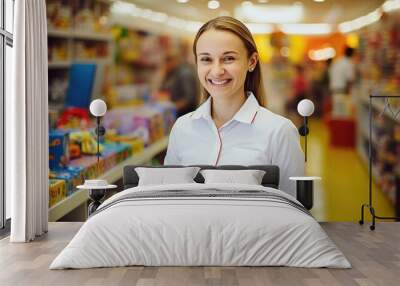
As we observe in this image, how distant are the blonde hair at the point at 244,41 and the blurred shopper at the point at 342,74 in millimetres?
1108

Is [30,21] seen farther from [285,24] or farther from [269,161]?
[285,24]

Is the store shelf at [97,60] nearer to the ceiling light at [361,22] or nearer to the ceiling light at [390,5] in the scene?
the ceiling light at [361,22]

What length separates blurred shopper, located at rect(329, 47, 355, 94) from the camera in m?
7.12

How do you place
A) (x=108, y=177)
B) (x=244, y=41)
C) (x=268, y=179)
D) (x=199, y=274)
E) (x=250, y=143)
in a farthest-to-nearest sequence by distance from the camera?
(x=108, y=177), (x=244, y=41), (x=250, y=143), (x=268, y=179), (x=199, y=274)

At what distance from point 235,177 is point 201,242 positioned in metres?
1.27

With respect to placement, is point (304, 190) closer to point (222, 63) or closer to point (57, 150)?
point (222, 63)

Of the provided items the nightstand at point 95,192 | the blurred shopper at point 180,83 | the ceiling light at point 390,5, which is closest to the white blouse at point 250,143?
the nightstand at point 95,192

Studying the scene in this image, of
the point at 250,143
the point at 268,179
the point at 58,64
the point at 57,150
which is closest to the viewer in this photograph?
the point at 268,179

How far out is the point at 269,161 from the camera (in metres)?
6.02

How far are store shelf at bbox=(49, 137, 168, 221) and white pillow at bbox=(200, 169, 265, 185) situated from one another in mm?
1402

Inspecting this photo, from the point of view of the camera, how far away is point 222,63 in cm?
608

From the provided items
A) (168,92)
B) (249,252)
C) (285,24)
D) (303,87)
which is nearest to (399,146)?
(303,87)

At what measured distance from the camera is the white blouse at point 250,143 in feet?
19.7

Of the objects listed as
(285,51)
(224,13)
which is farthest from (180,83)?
(285,51)
